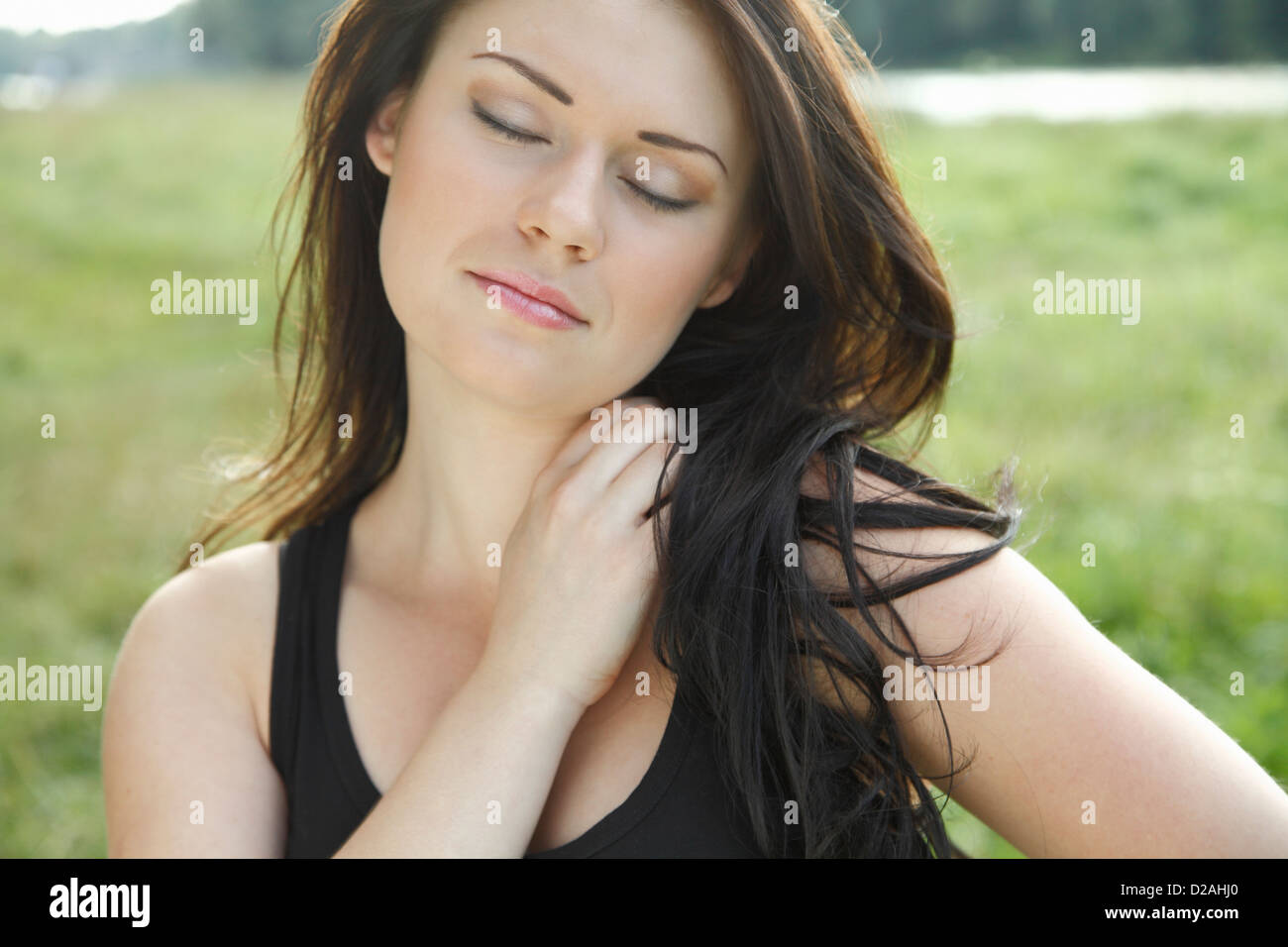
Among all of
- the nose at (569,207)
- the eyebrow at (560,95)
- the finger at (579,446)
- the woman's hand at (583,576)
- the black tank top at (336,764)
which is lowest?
the black tank top at (336,764)

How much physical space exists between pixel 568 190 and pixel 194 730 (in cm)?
108

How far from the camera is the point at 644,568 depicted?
1.87 meters

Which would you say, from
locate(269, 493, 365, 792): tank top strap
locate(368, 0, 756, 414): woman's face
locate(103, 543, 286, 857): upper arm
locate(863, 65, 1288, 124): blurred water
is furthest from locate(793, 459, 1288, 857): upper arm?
locate(863, 65, 1288, 124): blurred water

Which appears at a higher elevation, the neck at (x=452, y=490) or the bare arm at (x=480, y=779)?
the neck at (x=452, y=490)

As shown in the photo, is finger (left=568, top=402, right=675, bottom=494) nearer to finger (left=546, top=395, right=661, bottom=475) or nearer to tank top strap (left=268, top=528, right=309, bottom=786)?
finger (left=546, top=395, right=661, bottom=475)

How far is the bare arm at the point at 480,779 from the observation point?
1700 millimetres

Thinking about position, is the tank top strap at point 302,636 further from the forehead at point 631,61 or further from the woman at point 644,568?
the forehead at point 631,61

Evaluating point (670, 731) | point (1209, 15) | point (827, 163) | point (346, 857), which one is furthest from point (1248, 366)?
point (1209, 15)

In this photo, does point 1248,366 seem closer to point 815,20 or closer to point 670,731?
point 815,20

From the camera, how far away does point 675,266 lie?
1979 mm

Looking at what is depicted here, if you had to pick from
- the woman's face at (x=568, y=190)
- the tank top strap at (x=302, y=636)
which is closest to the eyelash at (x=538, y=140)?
the woman's face at (x=568, y=190)

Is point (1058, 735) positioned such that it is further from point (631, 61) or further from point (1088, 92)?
point (1088, 92)

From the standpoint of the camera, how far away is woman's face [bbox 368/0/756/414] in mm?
1872

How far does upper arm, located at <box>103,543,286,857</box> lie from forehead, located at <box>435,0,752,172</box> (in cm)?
104
